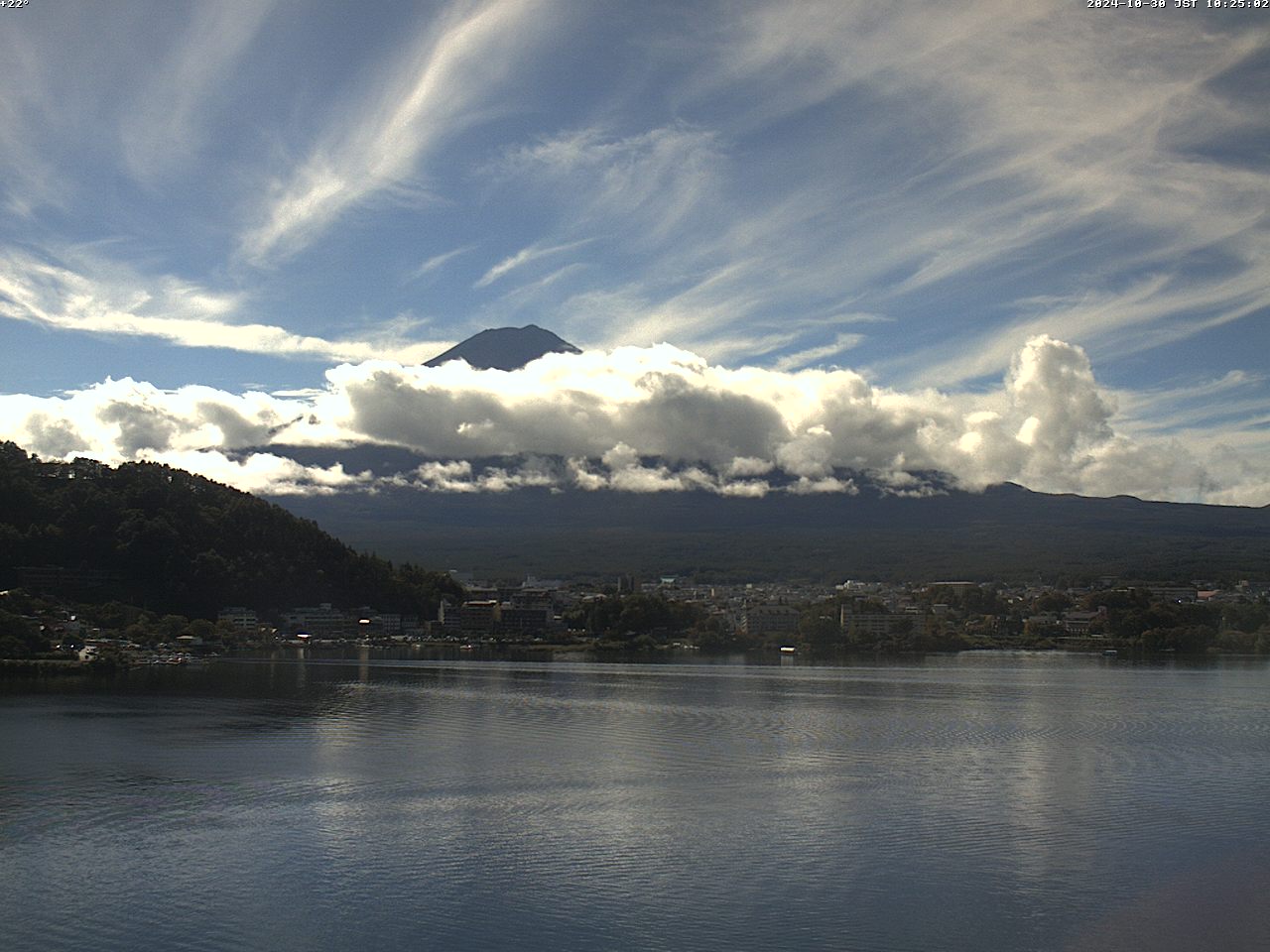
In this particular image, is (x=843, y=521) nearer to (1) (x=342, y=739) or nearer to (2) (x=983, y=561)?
(2) (x=983, y=561)

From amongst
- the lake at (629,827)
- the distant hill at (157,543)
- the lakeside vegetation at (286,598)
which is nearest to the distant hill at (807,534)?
the lakeside vegetation at (286,598)

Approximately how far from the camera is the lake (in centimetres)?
958

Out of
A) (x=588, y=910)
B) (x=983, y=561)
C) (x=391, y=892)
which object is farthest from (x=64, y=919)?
(x=983, y=561)

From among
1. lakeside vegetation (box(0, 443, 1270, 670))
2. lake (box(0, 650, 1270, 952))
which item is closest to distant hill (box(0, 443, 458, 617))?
lakeside vegetation (box(0, 443, 1270, 670))

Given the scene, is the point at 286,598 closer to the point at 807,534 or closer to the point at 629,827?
the point at 629,827

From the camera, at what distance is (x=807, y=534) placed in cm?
10800

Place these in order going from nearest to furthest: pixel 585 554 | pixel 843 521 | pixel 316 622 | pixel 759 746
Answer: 1. pixel 759 746
2. pixel 316 622
3. pixel 585 554
4. pixel 843 521

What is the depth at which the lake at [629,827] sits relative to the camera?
958cm

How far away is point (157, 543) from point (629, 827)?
4363cm

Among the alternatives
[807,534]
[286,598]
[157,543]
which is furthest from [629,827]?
[807,534]

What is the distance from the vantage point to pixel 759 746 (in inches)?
756

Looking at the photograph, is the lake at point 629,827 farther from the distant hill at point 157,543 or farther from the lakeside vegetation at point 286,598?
the distant hill at point 157,543

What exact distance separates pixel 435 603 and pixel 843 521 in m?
56.6

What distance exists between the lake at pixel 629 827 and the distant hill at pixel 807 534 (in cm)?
6120
